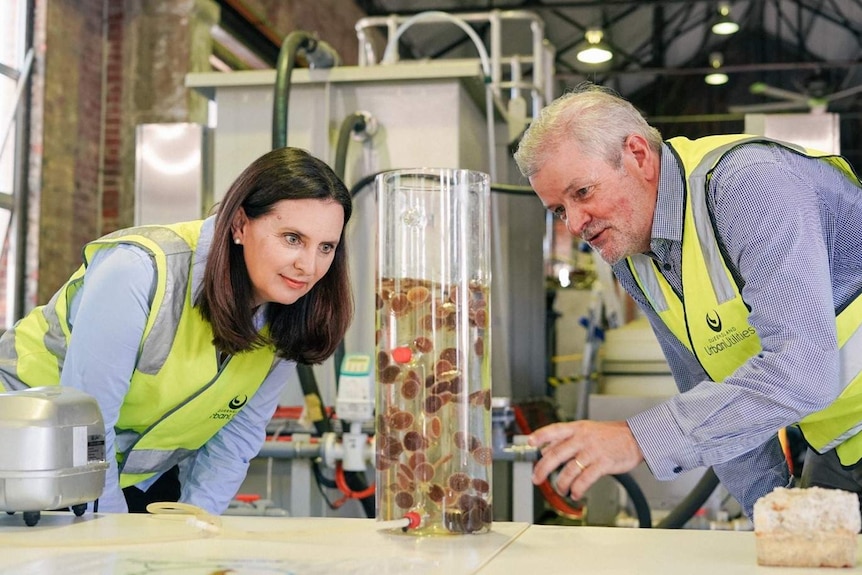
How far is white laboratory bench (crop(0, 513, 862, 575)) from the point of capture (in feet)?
3.21

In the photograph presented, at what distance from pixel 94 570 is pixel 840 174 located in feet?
3.76

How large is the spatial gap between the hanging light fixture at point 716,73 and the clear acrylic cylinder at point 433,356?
11.5 m

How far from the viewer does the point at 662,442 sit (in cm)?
123

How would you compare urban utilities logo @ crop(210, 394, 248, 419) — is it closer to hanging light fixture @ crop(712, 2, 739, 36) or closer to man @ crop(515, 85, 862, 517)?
man @ crop(515, 85, 862, 517)

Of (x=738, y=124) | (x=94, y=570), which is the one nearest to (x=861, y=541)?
(x=94, y=570)

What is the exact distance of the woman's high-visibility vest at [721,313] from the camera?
4.78ft

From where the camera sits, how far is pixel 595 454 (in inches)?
46.8

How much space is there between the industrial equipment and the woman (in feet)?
1.03

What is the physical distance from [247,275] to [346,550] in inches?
30.3

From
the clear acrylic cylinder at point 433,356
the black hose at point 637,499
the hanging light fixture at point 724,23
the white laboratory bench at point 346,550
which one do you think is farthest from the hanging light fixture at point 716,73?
the white laboratory bench at point 346,550

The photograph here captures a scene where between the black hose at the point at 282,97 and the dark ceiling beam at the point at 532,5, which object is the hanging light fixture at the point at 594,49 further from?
the black hose at the point at 282,97

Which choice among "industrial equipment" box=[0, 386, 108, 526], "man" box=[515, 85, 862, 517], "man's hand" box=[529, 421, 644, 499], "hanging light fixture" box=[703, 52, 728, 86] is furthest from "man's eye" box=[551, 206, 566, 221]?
"hanging light fixture" box=[703, 52, 728, 86]

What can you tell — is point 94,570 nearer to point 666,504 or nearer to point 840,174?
point 840,174

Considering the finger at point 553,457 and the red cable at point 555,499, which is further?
the red cable at point 555,499
